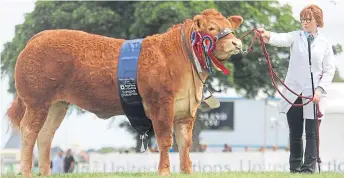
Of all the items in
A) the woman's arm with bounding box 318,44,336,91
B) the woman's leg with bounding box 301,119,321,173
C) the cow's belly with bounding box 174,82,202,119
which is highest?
the woman's arm with bounding box 318,44,336,91

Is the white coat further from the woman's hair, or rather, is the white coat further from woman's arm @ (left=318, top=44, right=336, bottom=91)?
the woman's hair

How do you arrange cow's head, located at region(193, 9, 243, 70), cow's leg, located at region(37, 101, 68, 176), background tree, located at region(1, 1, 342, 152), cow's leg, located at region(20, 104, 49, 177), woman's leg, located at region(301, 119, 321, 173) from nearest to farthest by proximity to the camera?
cow's head, located at region(193, 9, 243, 70), cow's leg, located at region(20, 104, 49, 177), woman's leg, located at region(301, 119, 321, 173), cow's leg, located at region(37, 101, 68, 176), background tree, located at region(1, 1, 342, 152)

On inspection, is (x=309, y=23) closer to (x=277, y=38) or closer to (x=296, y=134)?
(x=277, y=38)

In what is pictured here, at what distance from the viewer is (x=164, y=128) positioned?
9.63 m

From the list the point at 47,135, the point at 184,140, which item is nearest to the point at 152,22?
the point at 47,135

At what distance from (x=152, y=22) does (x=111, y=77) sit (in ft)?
48.8

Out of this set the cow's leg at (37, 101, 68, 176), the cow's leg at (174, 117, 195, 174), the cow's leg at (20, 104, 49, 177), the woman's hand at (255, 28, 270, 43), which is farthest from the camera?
the cow's leg at (37, 101, 68, 176)

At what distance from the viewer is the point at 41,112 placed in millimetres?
9906

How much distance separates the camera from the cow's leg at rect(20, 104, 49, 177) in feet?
32.4

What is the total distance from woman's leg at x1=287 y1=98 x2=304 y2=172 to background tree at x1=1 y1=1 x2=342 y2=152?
12925mm

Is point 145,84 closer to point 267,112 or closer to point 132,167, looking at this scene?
point 132,167

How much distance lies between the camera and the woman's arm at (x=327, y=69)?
10227mm

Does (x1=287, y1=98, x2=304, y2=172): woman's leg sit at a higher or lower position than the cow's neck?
lower

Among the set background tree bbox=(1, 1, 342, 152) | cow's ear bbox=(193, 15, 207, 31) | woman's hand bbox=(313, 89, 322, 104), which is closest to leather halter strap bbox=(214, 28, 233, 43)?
cow's ear bbox=(193, 15, 207, 31)
